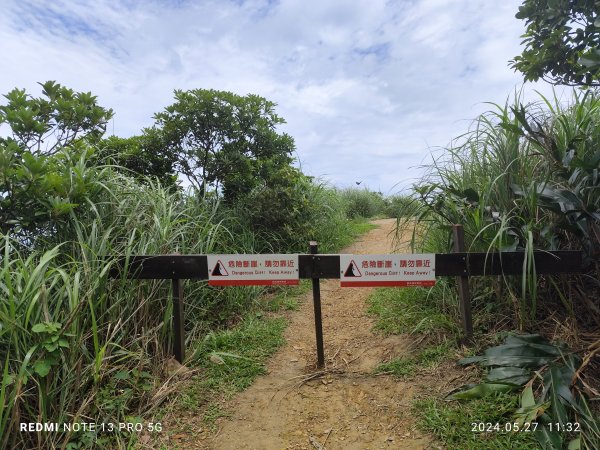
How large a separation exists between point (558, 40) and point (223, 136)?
147 inches

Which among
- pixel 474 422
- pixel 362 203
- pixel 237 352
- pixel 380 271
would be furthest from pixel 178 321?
pixel 362 203

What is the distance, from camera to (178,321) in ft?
9.93

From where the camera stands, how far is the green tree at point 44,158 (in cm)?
276

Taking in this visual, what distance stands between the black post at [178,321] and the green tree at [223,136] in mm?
2293

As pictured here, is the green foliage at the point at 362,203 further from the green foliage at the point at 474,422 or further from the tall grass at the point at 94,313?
the green foliage at the point at 474,422

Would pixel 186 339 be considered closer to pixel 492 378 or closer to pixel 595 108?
pixel 492 378

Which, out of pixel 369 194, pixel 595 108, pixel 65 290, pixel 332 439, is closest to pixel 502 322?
pixel 332 439

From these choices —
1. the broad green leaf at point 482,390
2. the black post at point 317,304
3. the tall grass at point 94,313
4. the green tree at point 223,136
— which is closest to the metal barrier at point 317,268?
the black post at point 317,304

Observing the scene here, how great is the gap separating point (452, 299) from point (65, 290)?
299cm

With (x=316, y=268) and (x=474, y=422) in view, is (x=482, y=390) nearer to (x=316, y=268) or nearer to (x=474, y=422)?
(x=474, y=422)

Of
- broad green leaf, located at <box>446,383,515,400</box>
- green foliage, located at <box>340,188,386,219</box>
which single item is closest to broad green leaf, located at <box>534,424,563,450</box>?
broad green leaf, located at <box>446,383,515,400</box>

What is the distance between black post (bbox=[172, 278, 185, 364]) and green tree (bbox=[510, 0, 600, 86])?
3486mm

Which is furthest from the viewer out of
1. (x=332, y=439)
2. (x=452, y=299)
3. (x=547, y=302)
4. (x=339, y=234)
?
(x=339, y=234)

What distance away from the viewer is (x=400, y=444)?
Answer: 226cm
